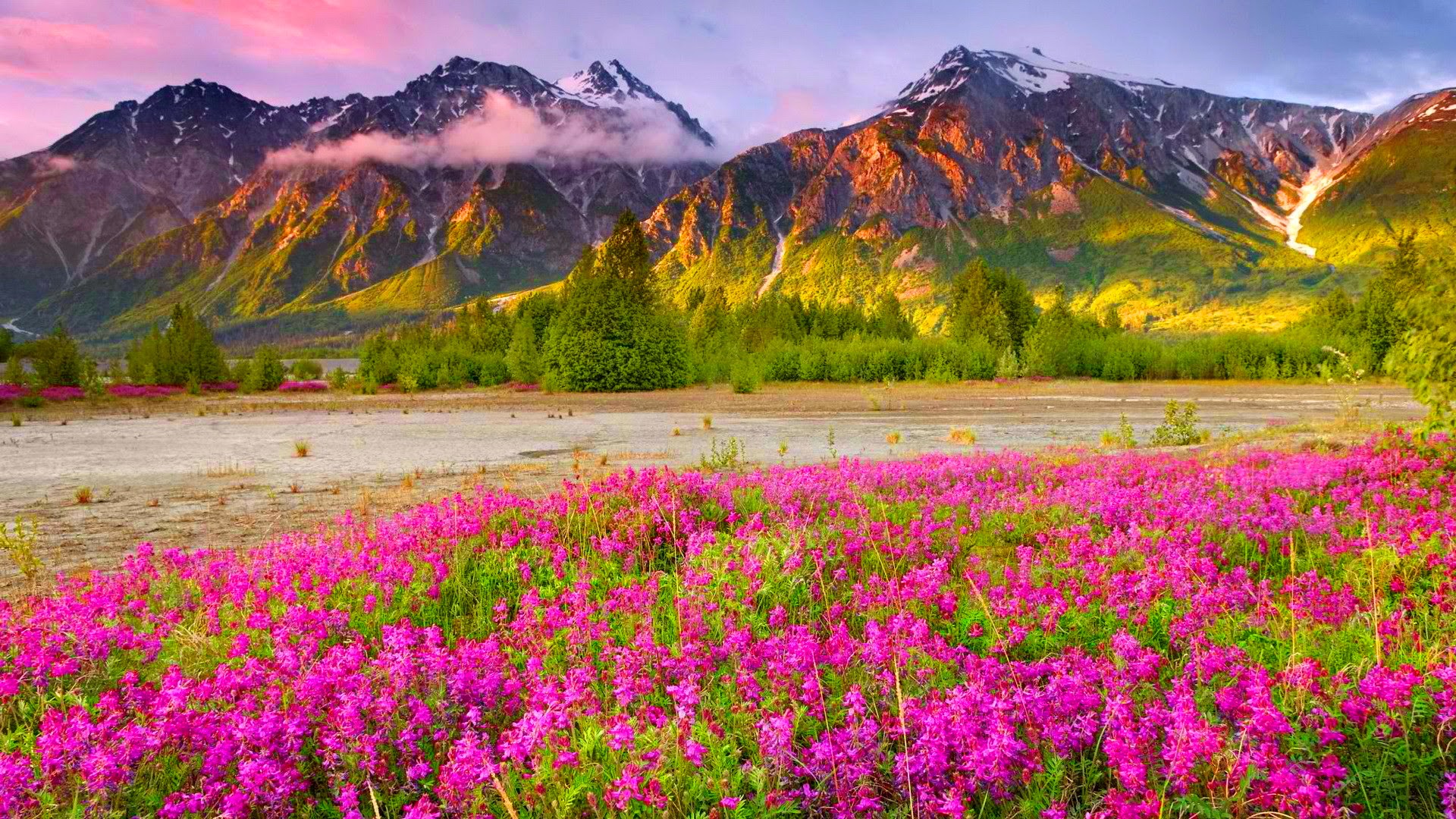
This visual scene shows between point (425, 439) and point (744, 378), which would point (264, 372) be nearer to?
point (744, 378)

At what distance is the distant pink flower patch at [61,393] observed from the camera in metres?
43.0

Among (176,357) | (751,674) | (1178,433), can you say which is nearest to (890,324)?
(176,357)

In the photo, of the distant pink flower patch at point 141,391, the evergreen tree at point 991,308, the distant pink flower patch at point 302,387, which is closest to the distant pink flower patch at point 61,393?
the distant pink flower patch at point 141,391

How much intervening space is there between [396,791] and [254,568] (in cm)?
377

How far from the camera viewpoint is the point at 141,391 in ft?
167

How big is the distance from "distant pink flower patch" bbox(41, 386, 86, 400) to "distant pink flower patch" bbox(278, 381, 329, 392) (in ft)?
42.1

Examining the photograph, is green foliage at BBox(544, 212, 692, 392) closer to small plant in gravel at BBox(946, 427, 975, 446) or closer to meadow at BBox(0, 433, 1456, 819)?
small plant in gravel at BBox(946, 427, 975, 446)

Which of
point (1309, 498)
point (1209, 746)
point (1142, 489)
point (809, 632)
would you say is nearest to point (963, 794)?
point (1209, 746)

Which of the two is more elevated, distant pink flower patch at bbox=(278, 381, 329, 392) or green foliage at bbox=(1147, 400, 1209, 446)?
distant pink flower patch at bbox=(278, 381, 329, 392)

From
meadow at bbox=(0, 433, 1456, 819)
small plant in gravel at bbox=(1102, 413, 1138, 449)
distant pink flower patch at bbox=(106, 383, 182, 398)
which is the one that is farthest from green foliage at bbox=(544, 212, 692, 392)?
meadow at bbox=(0, 433, 1456, 819)

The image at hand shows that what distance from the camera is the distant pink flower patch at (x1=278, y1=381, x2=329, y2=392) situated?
5803 centimetres

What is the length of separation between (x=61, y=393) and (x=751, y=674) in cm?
5585

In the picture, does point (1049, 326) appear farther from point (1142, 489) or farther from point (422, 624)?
point (422, 624)

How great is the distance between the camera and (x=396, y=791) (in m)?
2.94
